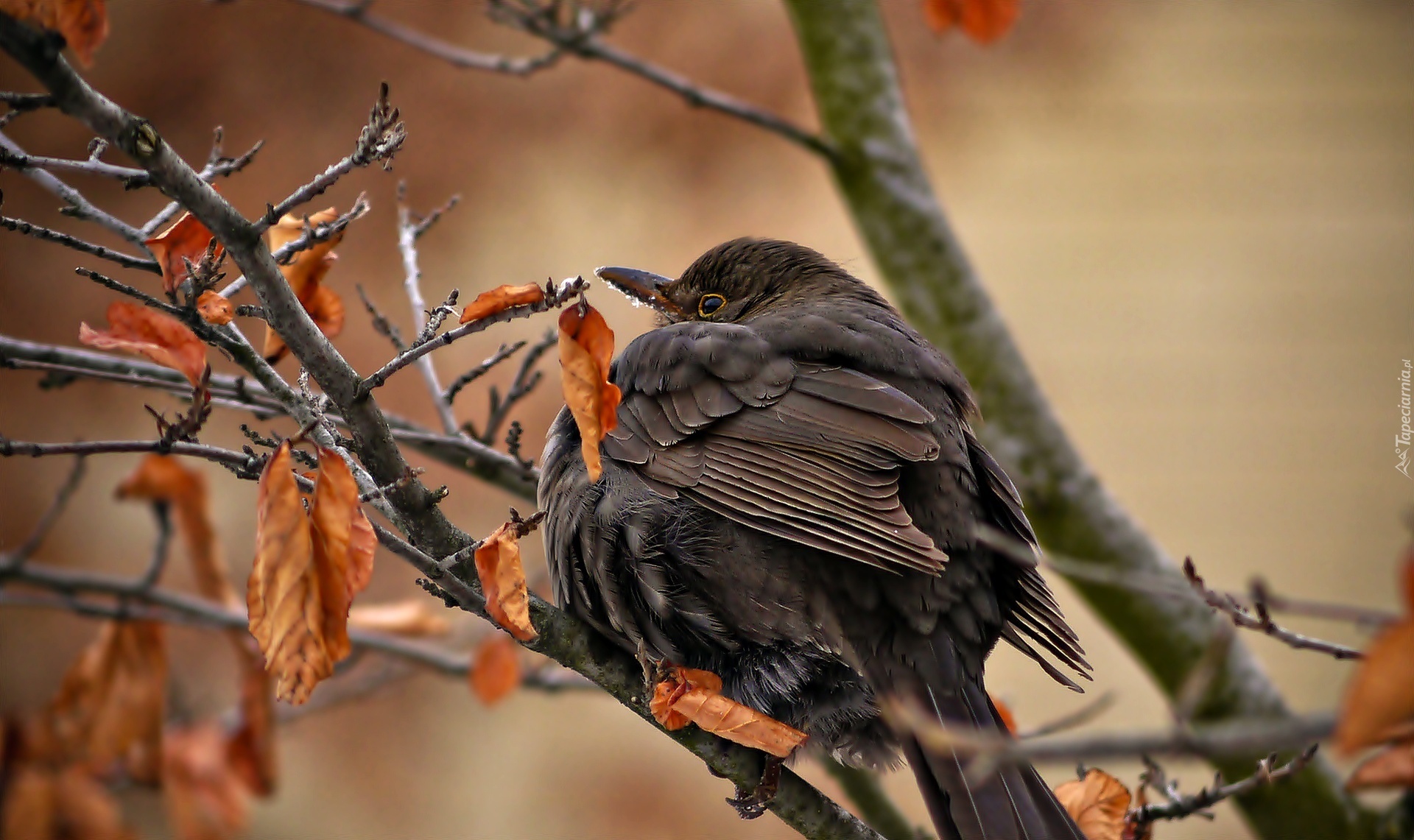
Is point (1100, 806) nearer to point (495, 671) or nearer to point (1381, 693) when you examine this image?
point (1381, 693)

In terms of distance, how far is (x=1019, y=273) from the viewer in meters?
6.56

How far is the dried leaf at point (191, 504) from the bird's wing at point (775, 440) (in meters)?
1.39

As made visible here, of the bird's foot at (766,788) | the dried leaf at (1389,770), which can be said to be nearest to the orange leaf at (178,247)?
the bird's foot at (766,788)

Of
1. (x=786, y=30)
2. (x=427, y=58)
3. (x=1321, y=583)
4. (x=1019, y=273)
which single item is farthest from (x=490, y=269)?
(x=1321, y=583)

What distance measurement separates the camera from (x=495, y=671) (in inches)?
127

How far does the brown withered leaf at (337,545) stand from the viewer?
1680mm

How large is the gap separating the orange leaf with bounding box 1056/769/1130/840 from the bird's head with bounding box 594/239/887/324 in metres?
1.60

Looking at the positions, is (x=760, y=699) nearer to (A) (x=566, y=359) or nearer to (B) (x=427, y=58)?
(A) (x=566, y=359)

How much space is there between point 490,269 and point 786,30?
2.13m

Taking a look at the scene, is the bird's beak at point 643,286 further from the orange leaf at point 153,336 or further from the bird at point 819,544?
the orange leaf at point 153,336

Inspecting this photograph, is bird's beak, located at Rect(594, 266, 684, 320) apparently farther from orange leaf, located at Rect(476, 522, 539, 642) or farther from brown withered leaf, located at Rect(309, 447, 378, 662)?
brown withered leaf, located at Rect(309, 447, 378, 662)

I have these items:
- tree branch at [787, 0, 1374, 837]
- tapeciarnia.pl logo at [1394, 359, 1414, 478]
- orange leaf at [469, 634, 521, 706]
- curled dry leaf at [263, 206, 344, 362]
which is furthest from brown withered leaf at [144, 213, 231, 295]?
tapeciarnia.pl logo at [1394, 359, 1414, 478]

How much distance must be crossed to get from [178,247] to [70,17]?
21.9 inches

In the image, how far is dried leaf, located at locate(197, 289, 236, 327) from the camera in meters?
1.84
